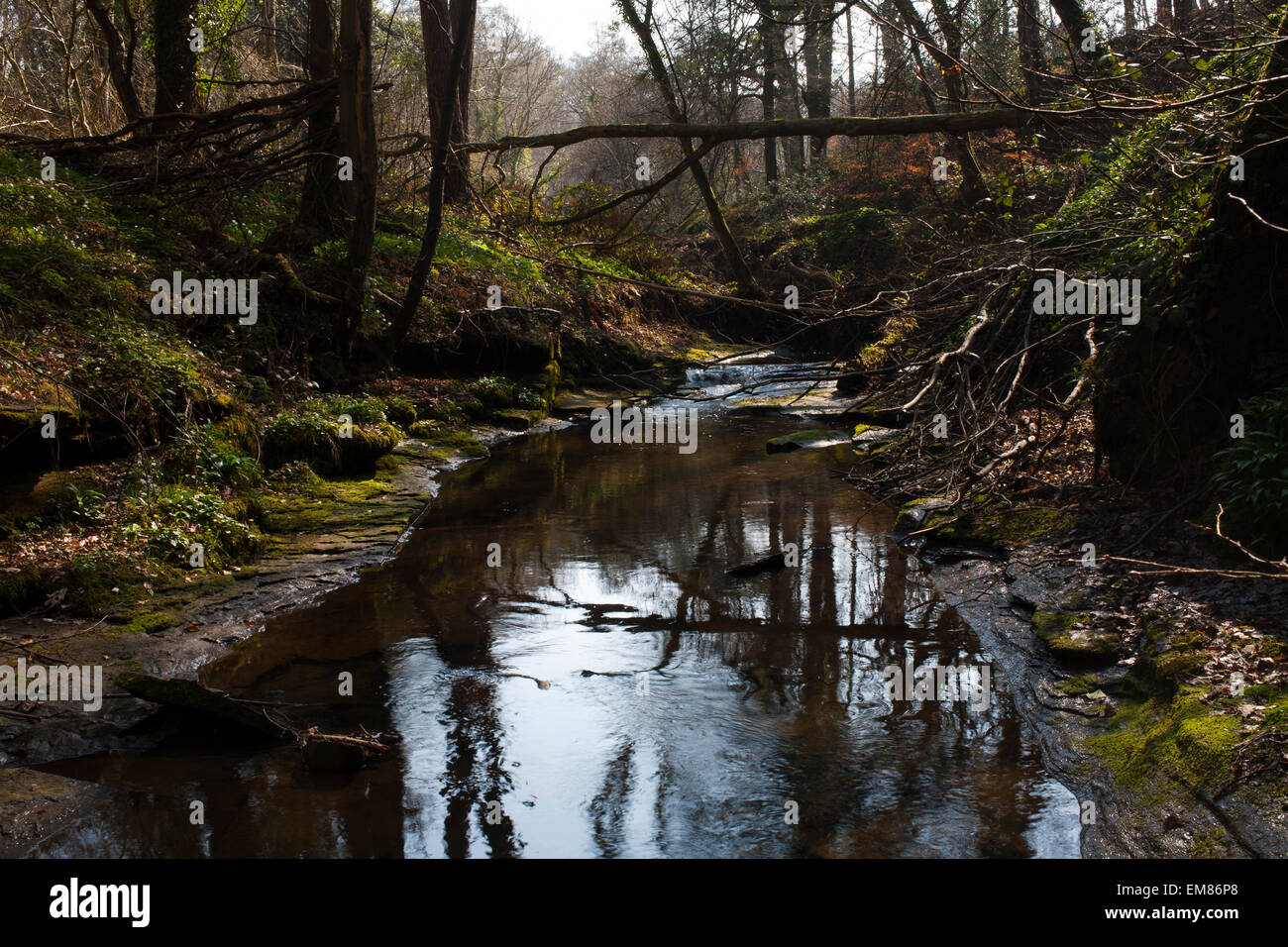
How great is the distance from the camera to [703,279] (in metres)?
24.9

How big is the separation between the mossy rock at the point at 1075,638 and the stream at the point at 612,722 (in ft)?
1.32

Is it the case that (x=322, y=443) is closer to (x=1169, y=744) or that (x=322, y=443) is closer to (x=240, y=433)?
(x=240, y=433)

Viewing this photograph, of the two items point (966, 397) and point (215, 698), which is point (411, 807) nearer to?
point (215, 698)

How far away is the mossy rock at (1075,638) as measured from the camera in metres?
5.02

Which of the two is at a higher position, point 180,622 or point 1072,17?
point 1072,17

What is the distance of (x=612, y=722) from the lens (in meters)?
4.77

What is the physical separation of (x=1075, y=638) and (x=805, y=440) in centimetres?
751

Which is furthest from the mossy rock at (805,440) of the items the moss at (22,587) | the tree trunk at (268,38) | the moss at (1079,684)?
the tree trunk at (268,38)

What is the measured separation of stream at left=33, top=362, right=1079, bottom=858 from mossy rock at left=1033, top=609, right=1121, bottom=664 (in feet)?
1.32

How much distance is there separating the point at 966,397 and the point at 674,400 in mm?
10490

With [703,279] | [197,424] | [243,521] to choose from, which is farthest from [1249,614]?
[703,279]

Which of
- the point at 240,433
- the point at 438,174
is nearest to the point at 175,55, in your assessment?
the point at 438,174
